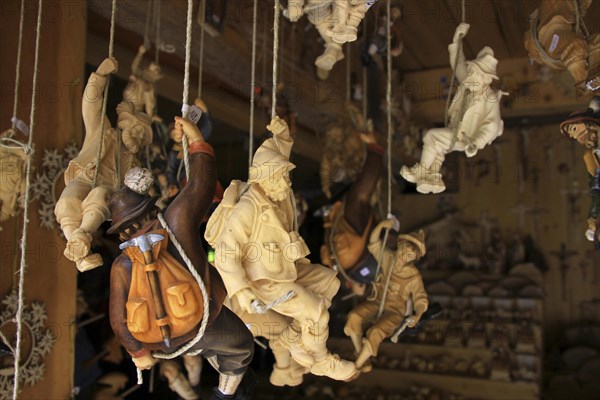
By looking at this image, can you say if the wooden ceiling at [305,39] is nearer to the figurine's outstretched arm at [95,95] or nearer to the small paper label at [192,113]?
the figurine's outstretched arm at [95,95]

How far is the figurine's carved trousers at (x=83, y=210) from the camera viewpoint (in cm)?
127

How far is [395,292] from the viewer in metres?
1.94

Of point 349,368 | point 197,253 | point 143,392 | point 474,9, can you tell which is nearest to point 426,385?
point 143,392

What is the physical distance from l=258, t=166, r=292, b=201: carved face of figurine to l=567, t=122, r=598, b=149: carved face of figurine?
0.79 m

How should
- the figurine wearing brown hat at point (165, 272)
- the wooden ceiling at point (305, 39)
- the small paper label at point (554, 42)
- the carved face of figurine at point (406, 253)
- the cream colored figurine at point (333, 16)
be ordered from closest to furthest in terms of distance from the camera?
1. the figurine wearing brown hat at point (165, 272)
2. the cream colored figurine at point (333, 16)
3. the small paper label at point (554, 42)
4. the carved face of figurine at point (406, 253)
5. the wooden ceiling at point (305, 39)

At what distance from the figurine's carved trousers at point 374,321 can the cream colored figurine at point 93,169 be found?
0.84 metres

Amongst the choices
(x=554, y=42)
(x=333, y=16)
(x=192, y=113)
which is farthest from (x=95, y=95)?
(x=554, y=42)

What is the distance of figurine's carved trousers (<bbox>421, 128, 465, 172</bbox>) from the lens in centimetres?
167

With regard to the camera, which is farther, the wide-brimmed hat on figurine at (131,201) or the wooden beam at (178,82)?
the wooden beam at (178,82)

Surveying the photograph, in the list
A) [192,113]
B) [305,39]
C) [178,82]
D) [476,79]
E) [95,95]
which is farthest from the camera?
[305,39]

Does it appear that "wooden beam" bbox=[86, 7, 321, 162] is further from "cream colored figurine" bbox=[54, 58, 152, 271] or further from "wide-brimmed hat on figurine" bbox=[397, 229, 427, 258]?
"wide-brimmed hat on figurine" bbox=[397, 229, 427, 258]

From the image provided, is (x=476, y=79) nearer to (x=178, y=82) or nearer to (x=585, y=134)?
(x=585, y=134)

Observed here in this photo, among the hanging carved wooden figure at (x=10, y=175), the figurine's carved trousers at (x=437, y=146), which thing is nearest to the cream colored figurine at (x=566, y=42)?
the figurine's carved trousers at (x=437, y=146)

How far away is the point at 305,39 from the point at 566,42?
1964 mm
